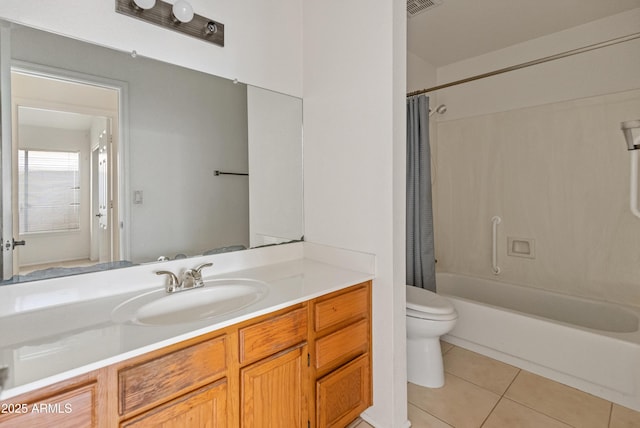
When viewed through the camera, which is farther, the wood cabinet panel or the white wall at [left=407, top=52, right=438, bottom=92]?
the white wall at [left=407, top=52, right=438, bottom=92]

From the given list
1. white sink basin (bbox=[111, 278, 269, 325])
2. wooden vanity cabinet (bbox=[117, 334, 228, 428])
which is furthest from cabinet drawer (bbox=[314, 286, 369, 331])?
wooden vanity cabinet (bbox=[117, 334, 228, 428])

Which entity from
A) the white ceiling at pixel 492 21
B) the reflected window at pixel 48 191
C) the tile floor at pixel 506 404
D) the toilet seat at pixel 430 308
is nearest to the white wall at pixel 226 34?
the reflected window at pixel 48 191

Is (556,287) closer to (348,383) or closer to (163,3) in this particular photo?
(348,383)

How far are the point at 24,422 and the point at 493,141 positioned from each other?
3.30 metres

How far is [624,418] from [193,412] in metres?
2.11

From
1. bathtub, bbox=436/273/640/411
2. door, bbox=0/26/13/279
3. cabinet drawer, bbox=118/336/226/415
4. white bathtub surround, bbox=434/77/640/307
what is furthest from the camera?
white bathtub surround, bbox=434/77/640/307

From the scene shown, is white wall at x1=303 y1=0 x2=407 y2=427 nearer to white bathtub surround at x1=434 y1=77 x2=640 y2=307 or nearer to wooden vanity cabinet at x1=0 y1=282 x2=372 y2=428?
wooden vanity cabinet at x1=0 y1=282 x2=372 y2=428

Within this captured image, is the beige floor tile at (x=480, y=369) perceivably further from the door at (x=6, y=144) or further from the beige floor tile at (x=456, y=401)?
the door at (x=6, y=144)

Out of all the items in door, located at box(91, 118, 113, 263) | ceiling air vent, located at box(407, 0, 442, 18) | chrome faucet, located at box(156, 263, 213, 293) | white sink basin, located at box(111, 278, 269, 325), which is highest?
ceiling air vent, located at box(407, 0, 442, 18)

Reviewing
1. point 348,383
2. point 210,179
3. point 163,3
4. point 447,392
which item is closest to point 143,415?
point 348,383

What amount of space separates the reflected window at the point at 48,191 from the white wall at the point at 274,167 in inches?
29.8

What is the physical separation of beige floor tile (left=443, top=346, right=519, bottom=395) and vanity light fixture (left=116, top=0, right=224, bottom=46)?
241 centimetres

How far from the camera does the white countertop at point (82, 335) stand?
2.16 ft

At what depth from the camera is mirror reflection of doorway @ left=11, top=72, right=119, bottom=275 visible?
1.03m
